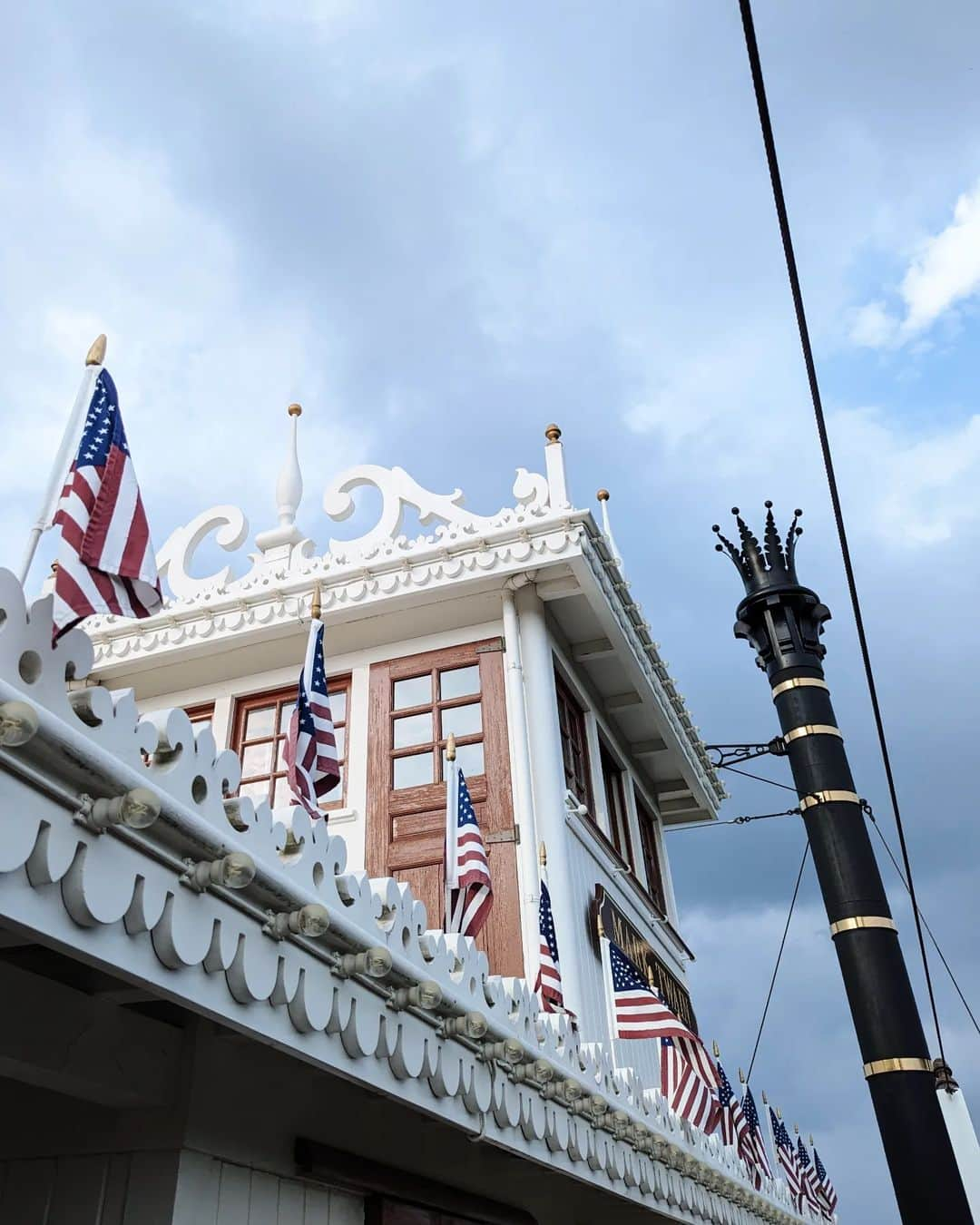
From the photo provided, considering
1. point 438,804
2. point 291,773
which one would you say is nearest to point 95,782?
point 291,773

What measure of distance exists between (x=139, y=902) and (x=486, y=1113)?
2679 mm

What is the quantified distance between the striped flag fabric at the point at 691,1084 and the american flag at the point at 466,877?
199 centimetres

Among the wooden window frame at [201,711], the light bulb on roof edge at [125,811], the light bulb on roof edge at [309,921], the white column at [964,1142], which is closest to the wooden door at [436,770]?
the wooden window frame at [201,711]

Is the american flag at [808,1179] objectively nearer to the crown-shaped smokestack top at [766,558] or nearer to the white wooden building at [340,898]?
the white wooden building at [340,898]

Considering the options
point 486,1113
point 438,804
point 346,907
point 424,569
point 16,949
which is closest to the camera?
point 16,949

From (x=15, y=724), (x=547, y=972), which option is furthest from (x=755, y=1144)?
(x=15, y=724)

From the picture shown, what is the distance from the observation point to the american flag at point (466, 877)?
7.21 meters

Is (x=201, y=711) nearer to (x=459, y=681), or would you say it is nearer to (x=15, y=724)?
(x=459, y=681)

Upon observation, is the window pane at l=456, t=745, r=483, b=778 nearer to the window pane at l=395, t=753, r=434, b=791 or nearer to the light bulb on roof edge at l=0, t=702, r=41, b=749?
the window pane at l=395, t=753, r=434, b=791

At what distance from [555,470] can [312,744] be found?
19.6 ft

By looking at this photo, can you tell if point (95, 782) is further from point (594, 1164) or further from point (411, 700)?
point (411, 700)

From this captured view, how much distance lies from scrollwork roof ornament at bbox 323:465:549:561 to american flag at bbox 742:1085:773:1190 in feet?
22.1

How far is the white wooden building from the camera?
9.21ft

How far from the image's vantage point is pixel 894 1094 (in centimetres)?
733
